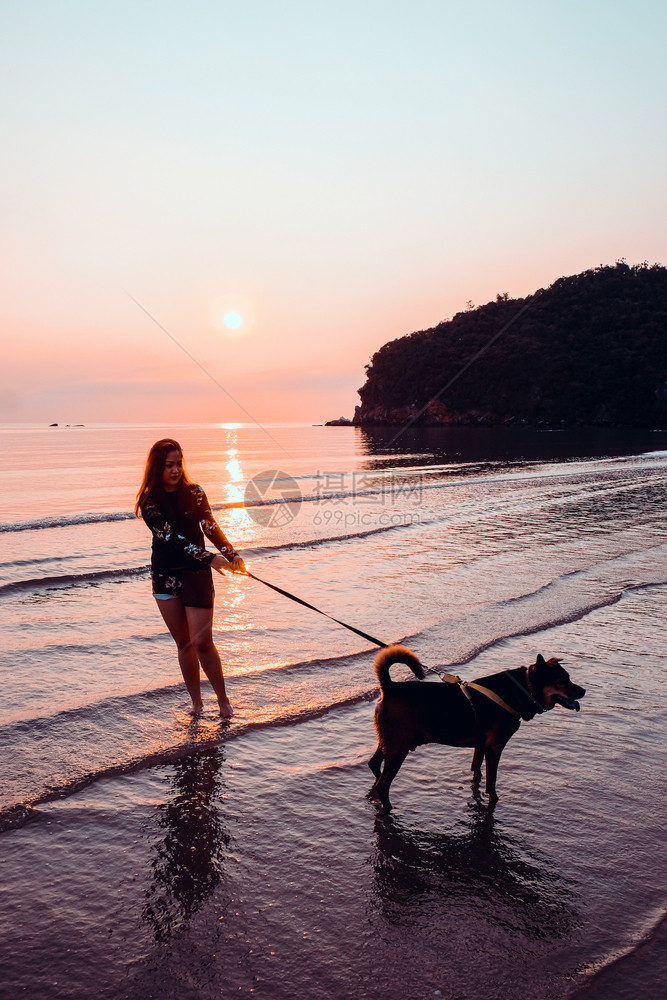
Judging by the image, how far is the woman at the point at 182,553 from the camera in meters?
5.49

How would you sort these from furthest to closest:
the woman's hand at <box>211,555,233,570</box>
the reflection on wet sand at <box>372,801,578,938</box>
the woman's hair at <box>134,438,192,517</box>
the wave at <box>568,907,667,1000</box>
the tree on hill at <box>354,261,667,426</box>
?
the tree on hill at <box>354,261,667,426</box>
the woman's hand at <box>211,555,233,570</box>
the woman's hair at <box>134,438,192,517</box>
the reflection on wet sand at <box>372,801,578,938</box>
the wave at <box>568,907,667,1000</box>

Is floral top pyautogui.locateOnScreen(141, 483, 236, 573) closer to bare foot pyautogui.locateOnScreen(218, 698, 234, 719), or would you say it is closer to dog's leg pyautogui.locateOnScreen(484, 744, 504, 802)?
bare foot pyautogui.locateOnScreen(218, 698, 234, 719)

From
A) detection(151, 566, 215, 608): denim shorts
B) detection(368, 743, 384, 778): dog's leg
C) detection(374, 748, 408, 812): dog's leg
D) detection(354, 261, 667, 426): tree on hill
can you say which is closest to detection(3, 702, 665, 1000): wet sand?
detection(374, 748, 408, 812): dog's leg

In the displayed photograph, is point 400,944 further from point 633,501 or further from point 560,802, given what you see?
point 633,501

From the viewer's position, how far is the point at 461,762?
16.8 ft

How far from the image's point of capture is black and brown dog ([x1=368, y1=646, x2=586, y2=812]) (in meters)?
4.16

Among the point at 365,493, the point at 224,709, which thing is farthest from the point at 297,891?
the point at 365,493

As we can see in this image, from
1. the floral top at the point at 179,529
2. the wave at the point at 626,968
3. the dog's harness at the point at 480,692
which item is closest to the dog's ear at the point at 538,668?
the dog's harness at the point at 480,692

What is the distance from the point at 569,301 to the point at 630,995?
147m

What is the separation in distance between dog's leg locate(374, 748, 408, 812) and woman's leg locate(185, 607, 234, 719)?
199 centimetres

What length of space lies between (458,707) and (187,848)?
6.09 feet

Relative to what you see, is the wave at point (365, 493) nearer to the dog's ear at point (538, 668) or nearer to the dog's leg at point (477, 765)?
the dog's leg at point (477, 765)

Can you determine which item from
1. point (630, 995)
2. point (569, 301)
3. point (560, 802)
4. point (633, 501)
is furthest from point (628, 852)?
point (569, 301)

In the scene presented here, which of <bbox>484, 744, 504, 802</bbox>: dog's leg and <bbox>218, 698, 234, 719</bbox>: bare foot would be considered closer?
<bbox>484, 744, 504, 802</bbox>: dog's leg
